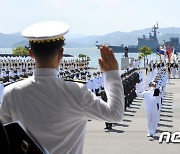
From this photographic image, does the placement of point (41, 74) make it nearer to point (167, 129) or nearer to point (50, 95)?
point (50, 95)

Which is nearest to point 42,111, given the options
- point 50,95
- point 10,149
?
point 50,95

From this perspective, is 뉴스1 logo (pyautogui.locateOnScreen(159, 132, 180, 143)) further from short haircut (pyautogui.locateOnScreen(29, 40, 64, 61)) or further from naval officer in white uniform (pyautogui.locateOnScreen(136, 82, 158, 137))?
short haircut (pyautogui.locateOnScreen(29, 40, 64, 61))

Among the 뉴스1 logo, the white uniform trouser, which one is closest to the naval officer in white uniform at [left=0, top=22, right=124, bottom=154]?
the 뉴스1 logo

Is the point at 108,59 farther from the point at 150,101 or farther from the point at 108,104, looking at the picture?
the point at 150,101

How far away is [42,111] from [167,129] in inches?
389

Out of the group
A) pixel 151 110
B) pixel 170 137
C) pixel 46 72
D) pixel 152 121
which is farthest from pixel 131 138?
pixel 46 72

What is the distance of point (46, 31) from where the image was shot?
213cm

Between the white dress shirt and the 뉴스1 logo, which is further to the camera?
the 뉴스1 logo

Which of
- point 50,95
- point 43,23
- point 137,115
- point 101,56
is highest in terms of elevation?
point 43,23

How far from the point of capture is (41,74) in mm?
2139

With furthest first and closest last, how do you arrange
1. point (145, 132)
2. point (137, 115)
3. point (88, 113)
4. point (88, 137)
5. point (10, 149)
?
point (137, 115), point (145, 132), point (88, 137), point (88, 113), point (10, 149)

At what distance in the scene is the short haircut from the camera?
7.00 feet

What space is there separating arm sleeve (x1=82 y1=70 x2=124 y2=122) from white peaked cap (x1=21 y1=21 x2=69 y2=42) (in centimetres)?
27

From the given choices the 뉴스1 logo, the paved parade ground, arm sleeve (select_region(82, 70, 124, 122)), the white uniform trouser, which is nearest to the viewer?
arm sleeve (select_region(82, 70, 124, 122))
